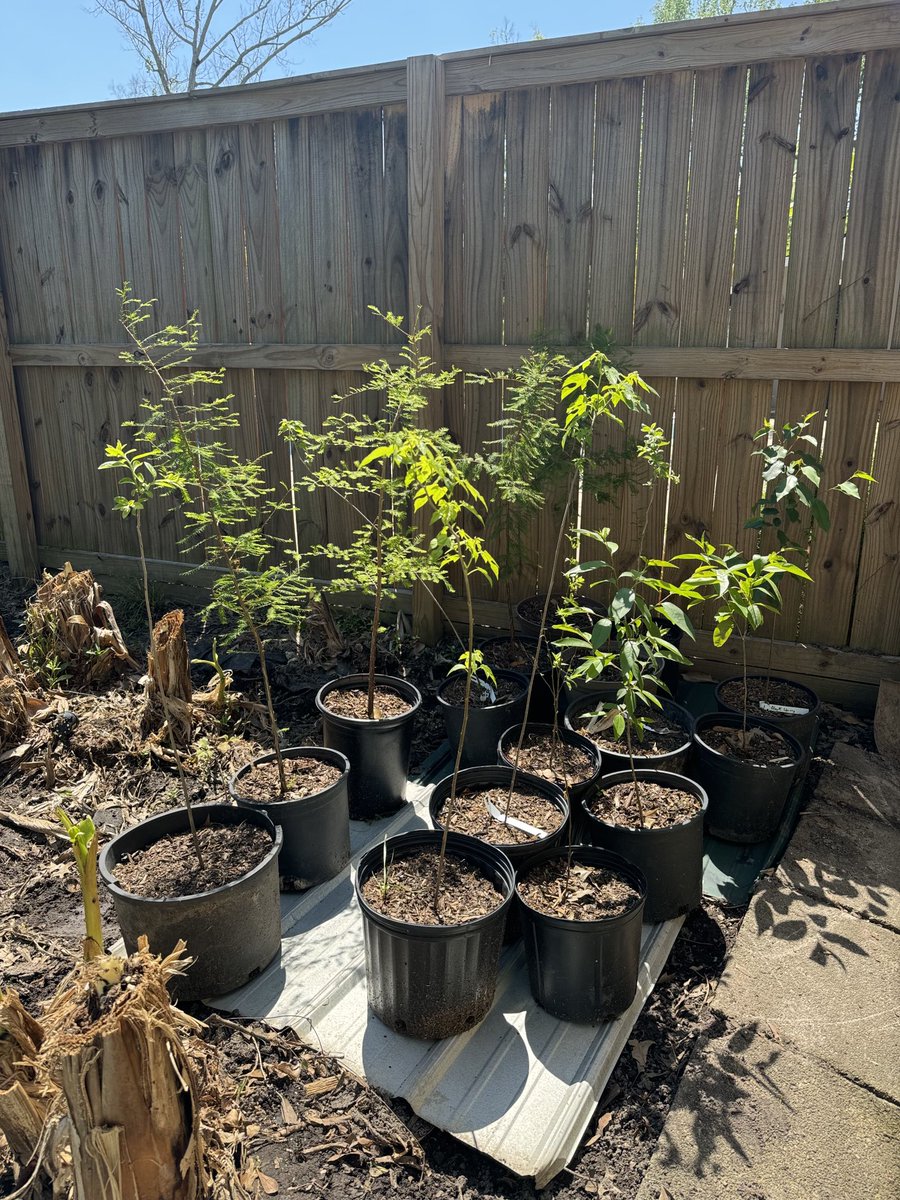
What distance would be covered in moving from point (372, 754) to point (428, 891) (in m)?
0.82

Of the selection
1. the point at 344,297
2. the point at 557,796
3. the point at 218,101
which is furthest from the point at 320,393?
the point at 557,796

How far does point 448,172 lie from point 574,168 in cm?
58

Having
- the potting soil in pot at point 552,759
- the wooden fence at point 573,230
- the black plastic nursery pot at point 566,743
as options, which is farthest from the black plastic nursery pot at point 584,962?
the wooden fence at point 573,230

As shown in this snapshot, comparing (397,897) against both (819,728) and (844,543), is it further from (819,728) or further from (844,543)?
(844,543)

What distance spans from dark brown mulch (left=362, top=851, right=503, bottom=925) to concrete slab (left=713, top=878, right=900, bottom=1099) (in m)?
0.66

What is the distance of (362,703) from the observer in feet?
10.1

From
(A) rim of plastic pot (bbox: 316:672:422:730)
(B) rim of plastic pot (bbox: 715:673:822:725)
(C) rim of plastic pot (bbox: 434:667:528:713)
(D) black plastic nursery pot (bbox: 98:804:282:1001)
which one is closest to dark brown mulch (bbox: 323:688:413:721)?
(A) rim of plastic pot (bbox: 316:672:422:730)

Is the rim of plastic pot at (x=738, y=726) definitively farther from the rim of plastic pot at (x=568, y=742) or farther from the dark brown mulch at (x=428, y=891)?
the dark brown mulch at (x=428, y=891)

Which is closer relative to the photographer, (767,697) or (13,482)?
(767,697)

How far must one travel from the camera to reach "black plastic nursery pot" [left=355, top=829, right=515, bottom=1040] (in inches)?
75.4

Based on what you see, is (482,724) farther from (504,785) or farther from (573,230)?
(573,230)

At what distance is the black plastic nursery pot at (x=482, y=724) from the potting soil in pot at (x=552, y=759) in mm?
155

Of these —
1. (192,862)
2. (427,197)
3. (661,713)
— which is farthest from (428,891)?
(427,197)

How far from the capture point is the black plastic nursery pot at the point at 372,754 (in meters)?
2.87
